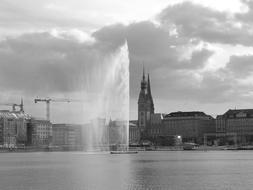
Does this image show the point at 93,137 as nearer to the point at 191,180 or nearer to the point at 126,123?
the point at 126,123

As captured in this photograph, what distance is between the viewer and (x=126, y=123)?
104 meters

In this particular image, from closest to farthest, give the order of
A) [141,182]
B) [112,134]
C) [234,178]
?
[141,182] < [234,178] < [112,134]

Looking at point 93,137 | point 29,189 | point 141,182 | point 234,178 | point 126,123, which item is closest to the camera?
point 29,189

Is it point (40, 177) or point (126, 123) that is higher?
point (126, 123)

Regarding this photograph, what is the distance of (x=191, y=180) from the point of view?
54094 millimetres

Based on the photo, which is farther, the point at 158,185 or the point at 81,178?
the point at 81,178

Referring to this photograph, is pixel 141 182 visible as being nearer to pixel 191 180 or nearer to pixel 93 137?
pixel 191 180

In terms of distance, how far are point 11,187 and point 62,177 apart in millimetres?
9772

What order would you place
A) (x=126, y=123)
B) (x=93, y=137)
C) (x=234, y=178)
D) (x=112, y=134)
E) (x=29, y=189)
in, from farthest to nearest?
(x=112, y=134) < (x=93, y=137) < (x=126, y=123) < (x=234, y=178) < (x=29, y=189)

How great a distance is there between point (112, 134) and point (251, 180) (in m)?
139

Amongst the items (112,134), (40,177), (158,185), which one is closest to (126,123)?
(40,177)

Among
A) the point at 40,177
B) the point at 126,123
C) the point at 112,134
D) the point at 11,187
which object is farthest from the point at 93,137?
the point at 11,187

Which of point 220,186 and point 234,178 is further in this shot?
point 234,178

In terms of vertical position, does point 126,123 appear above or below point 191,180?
above
